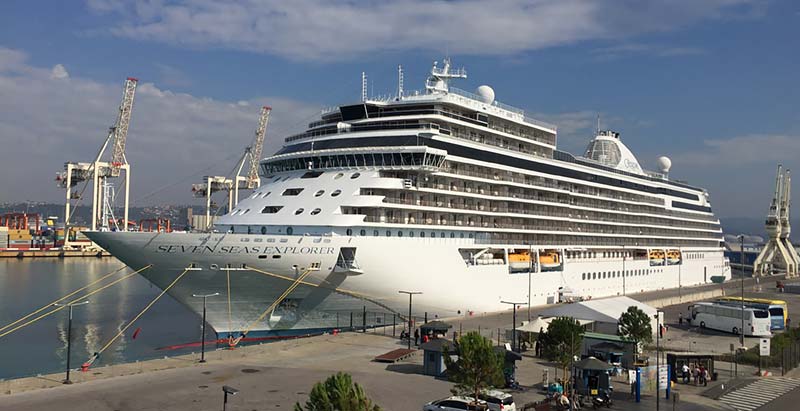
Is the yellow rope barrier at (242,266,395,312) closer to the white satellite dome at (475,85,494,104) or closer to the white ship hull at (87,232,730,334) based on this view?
the white ship hull at (87,232,730,334)

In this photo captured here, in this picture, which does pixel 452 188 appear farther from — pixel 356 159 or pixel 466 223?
pixel 356 159

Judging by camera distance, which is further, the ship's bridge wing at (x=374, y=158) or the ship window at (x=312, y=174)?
the ship window at (x=312, y=174)

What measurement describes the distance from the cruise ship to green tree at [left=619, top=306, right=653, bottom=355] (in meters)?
10.4

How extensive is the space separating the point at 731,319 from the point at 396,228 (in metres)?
21.7

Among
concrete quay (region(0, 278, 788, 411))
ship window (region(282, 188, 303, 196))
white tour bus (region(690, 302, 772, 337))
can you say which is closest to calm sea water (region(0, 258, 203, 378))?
ship window (region(282, 188, 303, 196))

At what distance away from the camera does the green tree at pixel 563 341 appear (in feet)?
72.7

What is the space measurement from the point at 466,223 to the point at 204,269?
15.7m

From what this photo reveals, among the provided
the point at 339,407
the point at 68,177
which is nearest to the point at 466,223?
the point at 339,407

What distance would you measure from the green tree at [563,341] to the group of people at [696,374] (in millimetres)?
5269

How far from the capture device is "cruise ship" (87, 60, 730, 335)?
3067cm

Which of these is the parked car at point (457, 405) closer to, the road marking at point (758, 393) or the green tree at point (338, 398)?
the green tree at point (338, 398)

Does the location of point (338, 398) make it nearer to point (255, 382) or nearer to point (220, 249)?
point (255, 382)

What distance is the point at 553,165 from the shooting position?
156 ft

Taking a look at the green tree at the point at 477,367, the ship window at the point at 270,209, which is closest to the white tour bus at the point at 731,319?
the green tree at the point at 477,367
